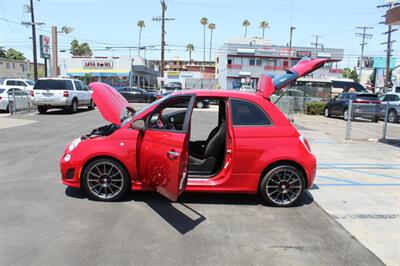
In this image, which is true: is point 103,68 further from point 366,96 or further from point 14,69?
point 366,96

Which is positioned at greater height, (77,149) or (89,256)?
(77,149)

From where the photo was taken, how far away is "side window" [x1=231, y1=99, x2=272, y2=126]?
511cm

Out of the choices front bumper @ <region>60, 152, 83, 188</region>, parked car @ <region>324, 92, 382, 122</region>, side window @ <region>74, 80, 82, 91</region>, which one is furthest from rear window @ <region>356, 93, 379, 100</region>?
front bumper @ <region>60, 152, 83, 188</region>

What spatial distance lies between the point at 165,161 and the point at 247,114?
1.52 m

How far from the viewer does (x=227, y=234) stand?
4.18m

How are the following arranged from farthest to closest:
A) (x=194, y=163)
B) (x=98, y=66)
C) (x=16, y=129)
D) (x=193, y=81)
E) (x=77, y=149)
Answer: (x=193, y=81), (x=98, y=66), (x=16, y=129), (x=194, y=163), (x=77, y=149)

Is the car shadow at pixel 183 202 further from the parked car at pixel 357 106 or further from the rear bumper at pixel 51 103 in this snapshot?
the rear bumper at pixel 51 103

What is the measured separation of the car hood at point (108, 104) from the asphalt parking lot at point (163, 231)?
1.25 meters

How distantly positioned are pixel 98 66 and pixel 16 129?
38.3 m

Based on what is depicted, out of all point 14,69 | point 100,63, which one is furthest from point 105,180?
point 14,69

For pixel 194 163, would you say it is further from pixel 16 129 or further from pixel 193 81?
pixel 193 81

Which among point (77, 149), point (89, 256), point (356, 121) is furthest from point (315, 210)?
point (356, 121)

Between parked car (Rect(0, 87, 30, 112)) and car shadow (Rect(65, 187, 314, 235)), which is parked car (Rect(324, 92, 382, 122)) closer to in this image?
car shadow (Rect(65, 187, 314, 235))

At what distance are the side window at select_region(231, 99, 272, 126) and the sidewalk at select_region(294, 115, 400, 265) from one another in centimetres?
164
